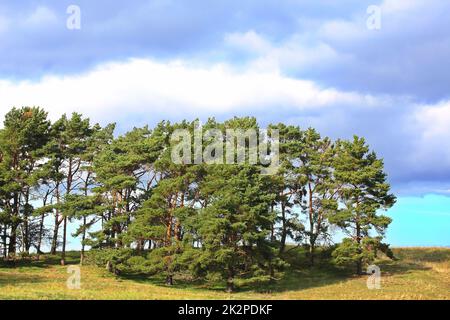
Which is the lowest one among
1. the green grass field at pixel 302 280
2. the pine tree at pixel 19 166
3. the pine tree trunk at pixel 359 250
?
the green grass field at pixel 302 280

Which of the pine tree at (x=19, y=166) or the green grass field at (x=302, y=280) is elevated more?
the pine tree at (x=19, y=166)

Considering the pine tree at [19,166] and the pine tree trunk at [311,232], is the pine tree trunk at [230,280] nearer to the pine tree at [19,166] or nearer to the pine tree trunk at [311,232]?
the pine tree trunk at [311,232]

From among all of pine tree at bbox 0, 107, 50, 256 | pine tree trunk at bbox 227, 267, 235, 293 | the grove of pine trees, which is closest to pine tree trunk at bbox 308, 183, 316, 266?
the grove of pine trees

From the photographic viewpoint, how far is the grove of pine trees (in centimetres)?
4650

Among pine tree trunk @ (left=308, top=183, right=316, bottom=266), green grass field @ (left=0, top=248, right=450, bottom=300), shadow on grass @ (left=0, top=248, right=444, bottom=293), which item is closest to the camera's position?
green grass field @ (left=0, top=248, right=450, bottom=300)

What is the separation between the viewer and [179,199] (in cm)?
5272

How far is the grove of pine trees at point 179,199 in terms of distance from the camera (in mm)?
46500

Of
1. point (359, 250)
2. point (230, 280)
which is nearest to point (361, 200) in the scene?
point (359, 250)

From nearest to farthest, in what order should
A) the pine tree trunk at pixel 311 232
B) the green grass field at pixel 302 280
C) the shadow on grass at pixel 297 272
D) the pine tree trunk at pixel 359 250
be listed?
the green grass field at pixel 302 280, the shadow on grass at pixel 297 272, the pine tree trunk at pixel 359 250, the pine tree trunk at pixel 311 232

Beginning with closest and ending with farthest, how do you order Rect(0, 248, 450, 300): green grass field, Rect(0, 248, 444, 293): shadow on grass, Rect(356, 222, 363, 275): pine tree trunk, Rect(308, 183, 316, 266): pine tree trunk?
Rect(0, 248, 450, 300): green grass field → Rect(0, 248, 444, 293): shadow on grass → Rect(356, 222, 363, 275): pine tree trunk → Rect(308, 183, 316, 266): pine tree trunk

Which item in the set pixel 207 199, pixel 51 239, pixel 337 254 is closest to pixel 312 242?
pixel 337 254

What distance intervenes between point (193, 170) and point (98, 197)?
44.3ft

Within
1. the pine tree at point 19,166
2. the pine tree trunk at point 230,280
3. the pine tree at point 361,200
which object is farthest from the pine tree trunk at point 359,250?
the pine tree at point 19,166

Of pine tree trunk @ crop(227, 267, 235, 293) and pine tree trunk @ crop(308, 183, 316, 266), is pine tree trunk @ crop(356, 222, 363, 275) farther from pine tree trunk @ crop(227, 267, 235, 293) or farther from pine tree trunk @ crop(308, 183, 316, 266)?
pine tree trunk @ crop(227, 267, 235, 293)
